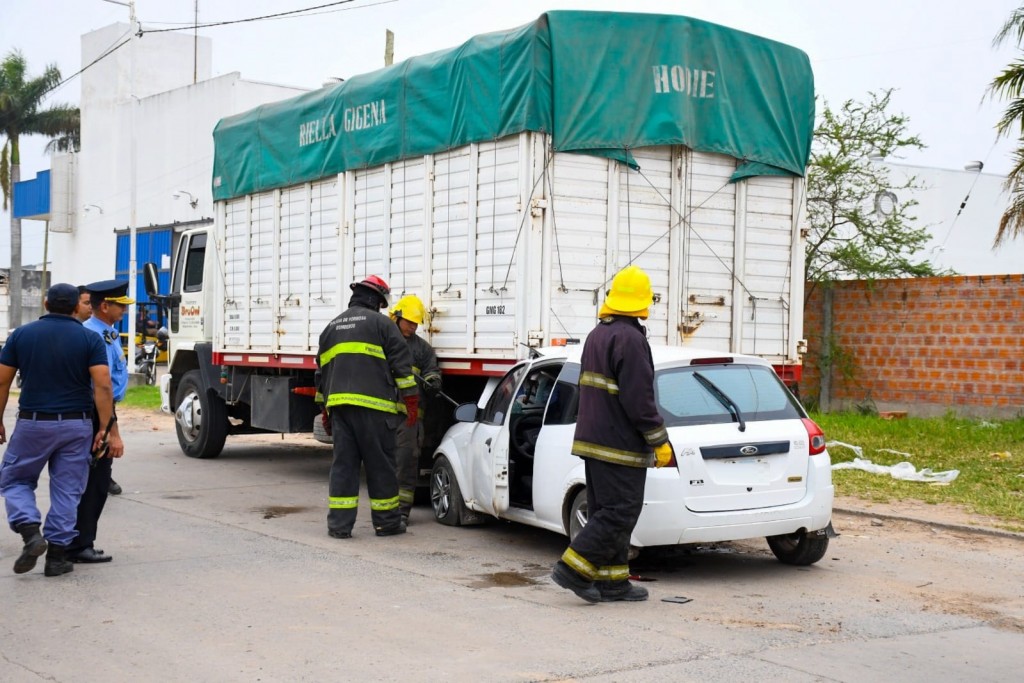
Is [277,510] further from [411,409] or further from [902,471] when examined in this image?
[902,471]

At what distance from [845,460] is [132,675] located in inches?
373

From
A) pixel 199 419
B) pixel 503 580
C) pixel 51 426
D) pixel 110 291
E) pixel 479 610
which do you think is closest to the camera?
pixel 479 610

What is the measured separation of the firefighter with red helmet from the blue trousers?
82.5 inches

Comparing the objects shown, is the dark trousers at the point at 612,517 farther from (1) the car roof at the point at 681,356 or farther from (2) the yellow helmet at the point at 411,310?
(2) the yellow helmet at the point at 411,310

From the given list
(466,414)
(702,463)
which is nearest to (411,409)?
(466,414)

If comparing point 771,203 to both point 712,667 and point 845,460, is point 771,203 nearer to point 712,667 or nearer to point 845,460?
point 845,460

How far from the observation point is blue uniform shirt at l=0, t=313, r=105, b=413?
7383 millimetres

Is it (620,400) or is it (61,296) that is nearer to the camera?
(620,400)

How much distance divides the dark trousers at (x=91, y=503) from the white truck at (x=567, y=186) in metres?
3.33

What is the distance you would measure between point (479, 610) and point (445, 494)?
3276 millimetres

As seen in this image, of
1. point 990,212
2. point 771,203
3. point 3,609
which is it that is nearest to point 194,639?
point 3,609

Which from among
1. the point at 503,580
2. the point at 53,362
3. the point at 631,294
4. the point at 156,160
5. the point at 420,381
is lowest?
the point at 503,580

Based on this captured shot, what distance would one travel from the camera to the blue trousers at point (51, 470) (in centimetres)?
734

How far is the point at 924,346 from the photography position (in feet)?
52.1
